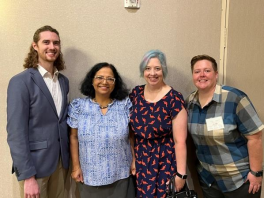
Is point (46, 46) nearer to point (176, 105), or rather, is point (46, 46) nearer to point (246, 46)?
point (176, 105)

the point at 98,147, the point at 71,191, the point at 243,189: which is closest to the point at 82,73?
the point at 98,147

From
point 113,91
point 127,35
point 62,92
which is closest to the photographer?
point 62,92

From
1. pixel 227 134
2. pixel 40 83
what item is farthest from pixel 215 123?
pixel 40 83

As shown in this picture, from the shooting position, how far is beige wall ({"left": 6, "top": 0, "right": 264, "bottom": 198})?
5.87ft

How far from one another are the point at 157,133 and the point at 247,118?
23.6 inches

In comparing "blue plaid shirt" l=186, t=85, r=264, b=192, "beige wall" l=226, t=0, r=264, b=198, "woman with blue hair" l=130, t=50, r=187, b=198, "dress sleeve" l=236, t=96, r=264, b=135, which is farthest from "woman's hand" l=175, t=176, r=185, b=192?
"beige wall" l=226, t=0, r=264, b=198

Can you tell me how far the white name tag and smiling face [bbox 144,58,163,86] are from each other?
1.49 ft

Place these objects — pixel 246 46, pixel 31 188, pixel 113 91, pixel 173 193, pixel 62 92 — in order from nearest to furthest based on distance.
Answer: pixel 31 188 < pixel 173 193 < pixel 62 92 < pixel 113 91 < pixel 246 46

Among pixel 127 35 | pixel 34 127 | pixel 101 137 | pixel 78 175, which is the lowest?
pixel 78 175

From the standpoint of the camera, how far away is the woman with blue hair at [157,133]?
62.7 inches

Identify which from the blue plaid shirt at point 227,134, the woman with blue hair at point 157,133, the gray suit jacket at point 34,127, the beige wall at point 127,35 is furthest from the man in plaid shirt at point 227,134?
the gray suit jacket at point 34,127

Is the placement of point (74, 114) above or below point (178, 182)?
above

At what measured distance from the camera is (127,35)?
1921 mm

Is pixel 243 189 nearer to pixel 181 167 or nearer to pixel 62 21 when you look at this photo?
pixel 181 167
